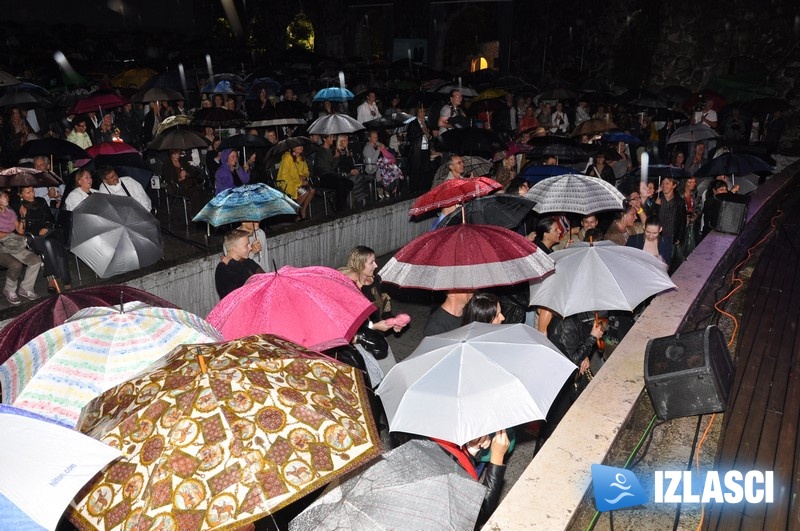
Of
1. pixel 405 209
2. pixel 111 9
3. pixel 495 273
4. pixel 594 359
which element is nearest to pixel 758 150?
pixel 405 209

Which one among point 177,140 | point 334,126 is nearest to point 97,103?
point 177,140

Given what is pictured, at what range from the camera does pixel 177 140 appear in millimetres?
11008

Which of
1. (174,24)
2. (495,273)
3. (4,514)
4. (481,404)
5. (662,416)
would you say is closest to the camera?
(4,514)

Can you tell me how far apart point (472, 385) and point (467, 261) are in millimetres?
1876

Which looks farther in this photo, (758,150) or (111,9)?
(111,9)

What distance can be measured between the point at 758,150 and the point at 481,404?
1104 centimetres

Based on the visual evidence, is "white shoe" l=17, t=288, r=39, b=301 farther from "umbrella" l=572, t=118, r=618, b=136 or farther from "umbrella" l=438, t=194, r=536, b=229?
"umbrella" l=572, t=118, r=618, b=136

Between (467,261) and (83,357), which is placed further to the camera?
(467,261)

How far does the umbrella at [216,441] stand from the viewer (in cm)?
305

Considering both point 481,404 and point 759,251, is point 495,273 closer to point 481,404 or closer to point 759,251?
point 481,404

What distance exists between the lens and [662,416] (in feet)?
17.5

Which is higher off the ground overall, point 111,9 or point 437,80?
point 111,9

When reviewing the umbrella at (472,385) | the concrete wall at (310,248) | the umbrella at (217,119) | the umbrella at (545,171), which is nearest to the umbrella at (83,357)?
the umbrella at (472,385)

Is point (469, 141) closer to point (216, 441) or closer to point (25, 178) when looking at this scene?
point (25, 178)
